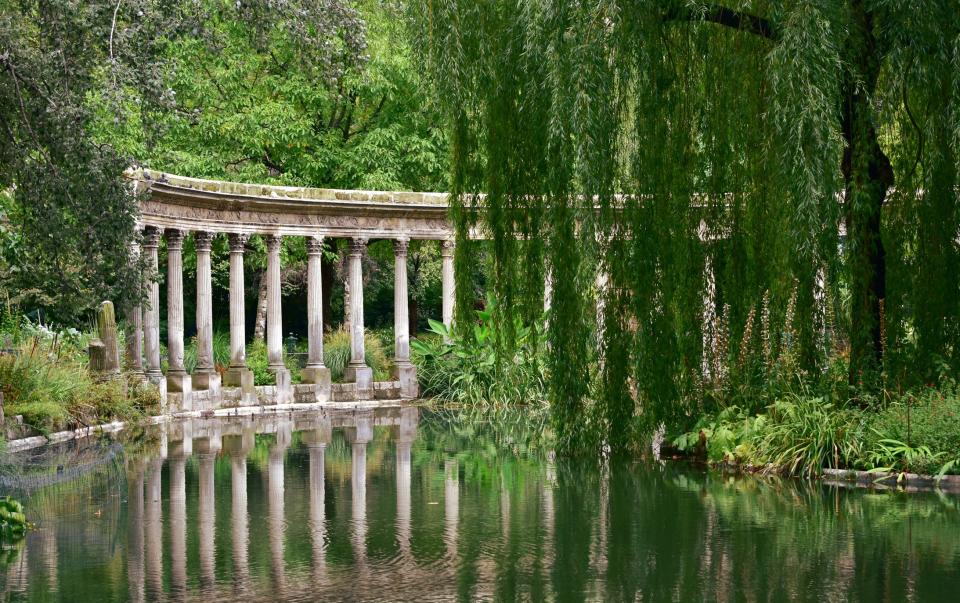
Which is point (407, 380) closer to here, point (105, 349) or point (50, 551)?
point (105, 349)

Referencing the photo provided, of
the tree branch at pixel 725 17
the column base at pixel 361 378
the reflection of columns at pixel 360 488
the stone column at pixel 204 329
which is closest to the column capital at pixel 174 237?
the stone column at pixel 204 329

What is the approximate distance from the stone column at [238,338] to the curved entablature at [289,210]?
71 cm

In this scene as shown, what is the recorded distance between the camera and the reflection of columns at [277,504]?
11000 millimetres

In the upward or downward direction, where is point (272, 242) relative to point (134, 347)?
upward

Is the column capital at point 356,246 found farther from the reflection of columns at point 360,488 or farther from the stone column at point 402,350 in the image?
the reflection of columns at point 360,488

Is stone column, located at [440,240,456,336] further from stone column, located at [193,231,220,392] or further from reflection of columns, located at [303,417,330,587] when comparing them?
reflection of columns, located at [303,417,330,587]

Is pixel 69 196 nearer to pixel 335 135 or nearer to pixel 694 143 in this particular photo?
pixel 694 143

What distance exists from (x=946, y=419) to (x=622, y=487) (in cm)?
413

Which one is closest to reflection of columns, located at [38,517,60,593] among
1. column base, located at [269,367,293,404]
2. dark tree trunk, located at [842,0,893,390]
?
dark tree trunk, located at [842,0,893,390]

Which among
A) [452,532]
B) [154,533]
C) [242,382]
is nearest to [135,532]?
[154,533]

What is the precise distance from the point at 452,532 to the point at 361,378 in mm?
23227

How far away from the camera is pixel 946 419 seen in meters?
16.0

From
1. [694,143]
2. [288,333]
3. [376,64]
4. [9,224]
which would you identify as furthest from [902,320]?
[288,333]

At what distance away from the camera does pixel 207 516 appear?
1455cm
